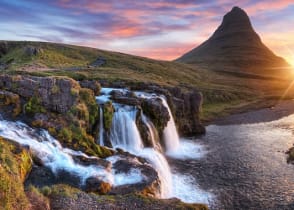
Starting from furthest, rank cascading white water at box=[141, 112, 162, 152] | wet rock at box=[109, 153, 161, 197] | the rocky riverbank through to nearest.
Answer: cascading white water at box=[141, 112, 162, 152] → wet rock at box=[109, 153, 161, 197] → the rocky riverbank

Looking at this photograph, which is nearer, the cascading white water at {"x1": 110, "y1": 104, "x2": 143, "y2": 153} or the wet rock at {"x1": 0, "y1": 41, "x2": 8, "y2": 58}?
the cascading white water at {"x1": 110, "y1": 104, "x2": 143, "y2": 153}

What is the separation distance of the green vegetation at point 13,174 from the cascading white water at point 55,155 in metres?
2.01

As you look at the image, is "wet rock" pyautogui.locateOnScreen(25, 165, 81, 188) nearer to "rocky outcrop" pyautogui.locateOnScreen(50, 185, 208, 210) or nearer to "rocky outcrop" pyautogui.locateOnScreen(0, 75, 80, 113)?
"rocky outcrop" pyautogui.locateOnScreen(50, 185, 208, 210)

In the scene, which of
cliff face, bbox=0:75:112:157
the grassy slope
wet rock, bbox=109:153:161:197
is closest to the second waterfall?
cliff face, bbox=0:75:112:157

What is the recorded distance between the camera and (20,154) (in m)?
22.8

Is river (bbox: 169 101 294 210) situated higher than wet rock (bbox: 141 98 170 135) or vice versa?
wet rock (bbox: 141 98 170 135)

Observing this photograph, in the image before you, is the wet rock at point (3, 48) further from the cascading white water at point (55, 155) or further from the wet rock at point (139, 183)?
the wet rock at point (139, 183)

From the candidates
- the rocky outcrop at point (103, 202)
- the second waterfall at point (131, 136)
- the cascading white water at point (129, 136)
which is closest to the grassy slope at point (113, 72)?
the second waterfall at point (131, 136)

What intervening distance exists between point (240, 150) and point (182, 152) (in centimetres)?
934

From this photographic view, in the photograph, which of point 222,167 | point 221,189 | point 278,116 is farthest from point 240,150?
point 278,116

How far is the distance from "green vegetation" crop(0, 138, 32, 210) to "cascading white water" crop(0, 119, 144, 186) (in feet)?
6.58

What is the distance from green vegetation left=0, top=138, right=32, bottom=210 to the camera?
1616 cm

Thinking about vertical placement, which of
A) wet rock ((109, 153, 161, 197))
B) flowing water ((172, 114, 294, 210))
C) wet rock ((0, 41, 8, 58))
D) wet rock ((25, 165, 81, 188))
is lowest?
flowing water ((172, 114, 294, 210))

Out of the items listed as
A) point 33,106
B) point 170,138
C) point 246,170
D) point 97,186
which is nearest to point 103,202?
point 97,186
